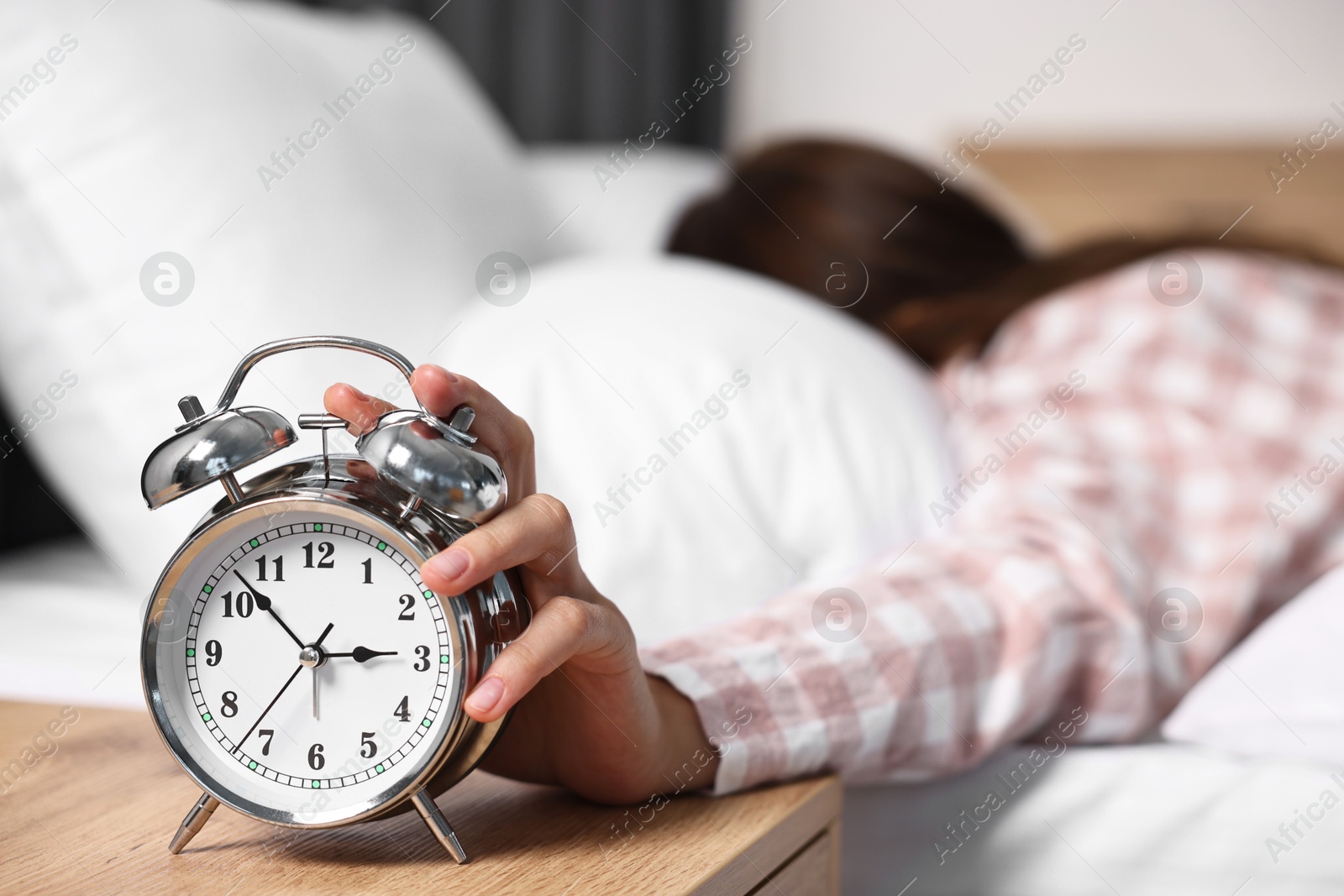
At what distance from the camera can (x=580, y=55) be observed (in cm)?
212

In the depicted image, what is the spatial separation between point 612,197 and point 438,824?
116 centimetres

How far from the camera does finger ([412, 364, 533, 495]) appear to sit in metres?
0.48

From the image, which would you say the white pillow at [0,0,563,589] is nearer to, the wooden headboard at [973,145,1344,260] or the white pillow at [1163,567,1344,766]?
the white pillow at [1163,567,1344,766]

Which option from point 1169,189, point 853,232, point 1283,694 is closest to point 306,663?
point 1283,694

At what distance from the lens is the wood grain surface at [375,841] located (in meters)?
0.48

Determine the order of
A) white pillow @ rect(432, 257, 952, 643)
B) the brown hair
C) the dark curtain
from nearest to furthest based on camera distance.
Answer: white pillow @ rect(432, 257, 952, 643) < the brown hair < the dark curtain

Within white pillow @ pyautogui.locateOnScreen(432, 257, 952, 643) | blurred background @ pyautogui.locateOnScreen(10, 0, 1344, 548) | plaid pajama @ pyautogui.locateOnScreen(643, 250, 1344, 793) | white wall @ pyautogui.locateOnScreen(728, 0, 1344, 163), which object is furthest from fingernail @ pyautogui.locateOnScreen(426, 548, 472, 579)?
white wall @ pyautogui.locateOnScreen(728, 0, 1344, 163)

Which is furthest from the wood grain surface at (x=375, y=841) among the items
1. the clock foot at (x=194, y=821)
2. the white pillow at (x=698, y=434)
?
the white pillow at (x=698, y=434)

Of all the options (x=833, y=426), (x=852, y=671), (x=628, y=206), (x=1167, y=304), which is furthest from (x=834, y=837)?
(x=628, y=206)

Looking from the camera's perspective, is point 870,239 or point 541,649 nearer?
point 541,649

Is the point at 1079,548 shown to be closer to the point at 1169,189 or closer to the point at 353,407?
the point at 353,407

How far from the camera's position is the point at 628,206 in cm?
154

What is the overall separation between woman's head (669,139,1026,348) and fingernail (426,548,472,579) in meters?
1.00

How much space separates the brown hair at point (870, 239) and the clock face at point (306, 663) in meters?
0.95
